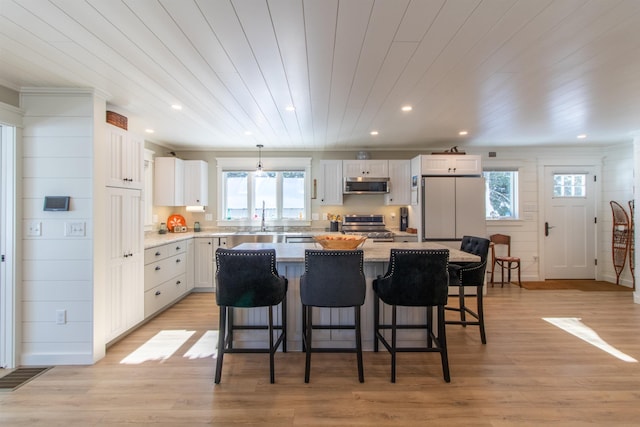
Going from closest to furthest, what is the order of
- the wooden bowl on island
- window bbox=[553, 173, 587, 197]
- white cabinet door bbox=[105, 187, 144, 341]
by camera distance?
1. the wooden bowl on island
2. white cabinet door bbox=[105, 187, 144, 341]
3. window bbox=[553, 173, 587, 197]

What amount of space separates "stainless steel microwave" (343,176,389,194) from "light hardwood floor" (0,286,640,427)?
2.69 meters

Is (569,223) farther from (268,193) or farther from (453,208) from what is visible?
(268,193)

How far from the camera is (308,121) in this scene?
3.64 m

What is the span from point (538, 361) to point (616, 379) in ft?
1.60

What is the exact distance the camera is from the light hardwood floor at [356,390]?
1888 mm

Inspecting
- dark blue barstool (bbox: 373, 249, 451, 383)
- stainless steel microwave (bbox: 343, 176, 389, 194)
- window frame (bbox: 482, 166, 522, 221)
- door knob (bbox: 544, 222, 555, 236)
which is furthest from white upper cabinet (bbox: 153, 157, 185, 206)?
door knob (bbox: 544, 222, 555, 236)

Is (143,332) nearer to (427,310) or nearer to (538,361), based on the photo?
(427,310)

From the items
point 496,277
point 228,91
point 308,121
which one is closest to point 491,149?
point 496,277

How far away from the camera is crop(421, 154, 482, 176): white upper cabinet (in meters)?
4.70

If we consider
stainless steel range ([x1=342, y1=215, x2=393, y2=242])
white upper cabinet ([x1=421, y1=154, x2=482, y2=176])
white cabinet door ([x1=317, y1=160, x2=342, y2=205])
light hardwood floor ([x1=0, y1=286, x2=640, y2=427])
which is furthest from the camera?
white cabinet door ([x1=317, y1=160, x2=342, y2=205])

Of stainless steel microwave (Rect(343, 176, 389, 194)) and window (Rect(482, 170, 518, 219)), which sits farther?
window (Rect(482, 170, 518, 219))

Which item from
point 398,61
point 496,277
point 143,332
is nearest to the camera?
point 398,61

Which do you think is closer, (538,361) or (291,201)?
(538,361)

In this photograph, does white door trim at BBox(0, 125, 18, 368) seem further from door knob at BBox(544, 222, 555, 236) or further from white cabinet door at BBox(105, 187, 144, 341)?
door knob at BBox(544, 222, 555, 236)
